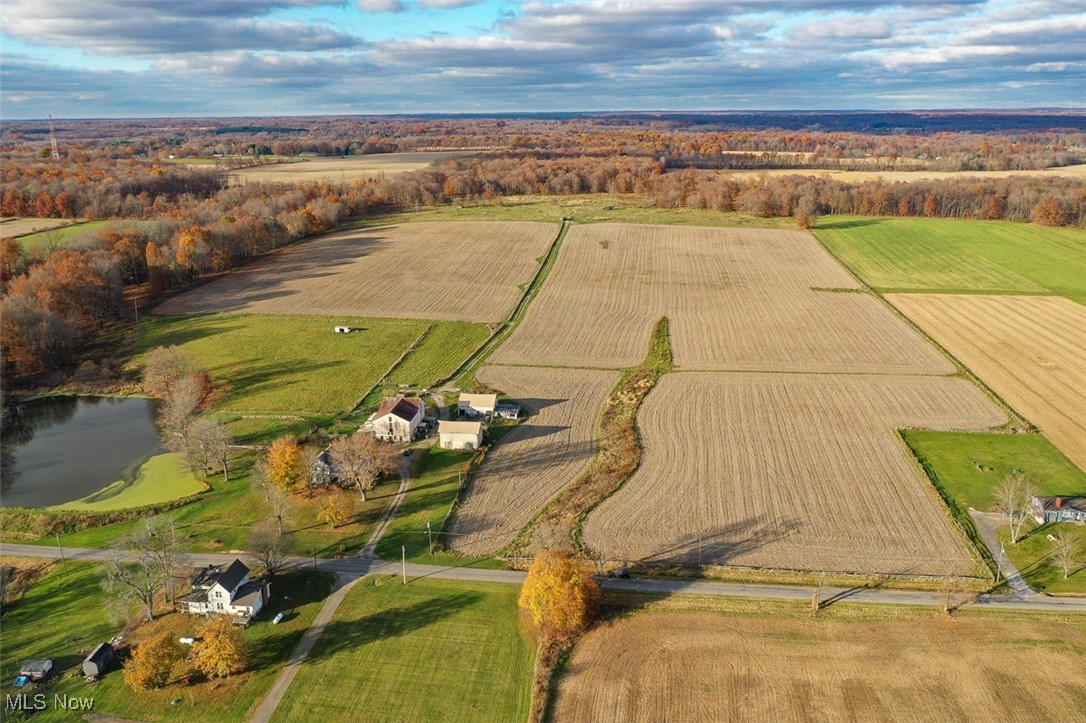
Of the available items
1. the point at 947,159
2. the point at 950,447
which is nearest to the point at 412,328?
the point at 950,447

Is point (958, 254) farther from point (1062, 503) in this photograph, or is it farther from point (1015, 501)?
point (1015, 501)

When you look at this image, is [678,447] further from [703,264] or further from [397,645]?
[703,264]

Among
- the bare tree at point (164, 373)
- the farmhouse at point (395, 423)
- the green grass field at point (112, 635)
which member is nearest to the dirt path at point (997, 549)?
the green grass field at point (112, 635)

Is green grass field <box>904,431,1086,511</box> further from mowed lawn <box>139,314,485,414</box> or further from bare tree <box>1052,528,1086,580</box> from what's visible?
mowed lawn <box>139,314,485,414</box>

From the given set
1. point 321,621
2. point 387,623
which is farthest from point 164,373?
point 387,623

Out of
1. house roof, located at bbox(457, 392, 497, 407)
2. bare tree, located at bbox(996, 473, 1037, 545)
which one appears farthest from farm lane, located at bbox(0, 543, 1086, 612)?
house roof, located at bbox(457, 392, 497, 407)

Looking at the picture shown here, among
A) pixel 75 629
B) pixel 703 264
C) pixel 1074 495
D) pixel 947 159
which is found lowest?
pixel 75 629
